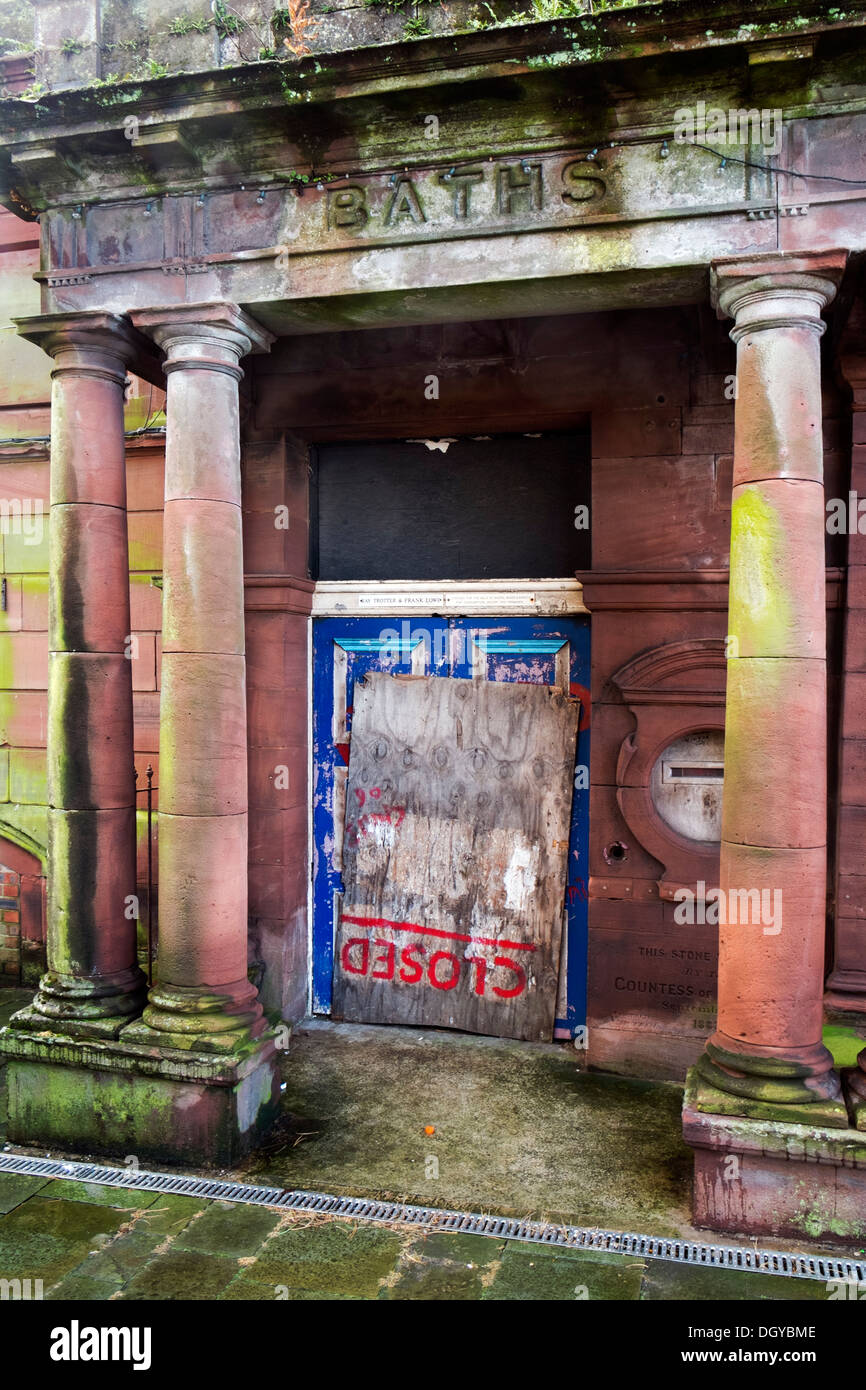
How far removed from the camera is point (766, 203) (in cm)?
451

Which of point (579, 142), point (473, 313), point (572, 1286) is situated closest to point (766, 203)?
point (579, 142)

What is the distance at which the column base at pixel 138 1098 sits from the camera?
506 centimetres

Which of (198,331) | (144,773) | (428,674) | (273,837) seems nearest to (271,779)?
(273,837)

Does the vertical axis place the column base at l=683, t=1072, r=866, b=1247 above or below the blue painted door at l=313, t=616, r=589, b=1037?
below

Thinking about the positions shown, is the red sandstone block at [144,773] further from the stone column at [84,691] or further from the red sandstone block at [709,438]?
the red sandstone block at [709,438]

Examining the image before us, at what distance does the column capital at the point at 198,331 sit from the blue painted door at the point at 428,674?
91.2 inches

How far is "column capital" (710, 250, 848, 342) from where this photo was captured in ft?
14.6

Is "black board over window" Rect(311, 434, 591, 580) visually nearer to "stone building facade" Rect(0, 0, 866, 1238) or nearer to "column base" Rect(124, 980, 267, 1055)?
"stone building facade" Rect(0, 0, 866, 1238)

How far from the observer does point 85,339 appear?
546 cm

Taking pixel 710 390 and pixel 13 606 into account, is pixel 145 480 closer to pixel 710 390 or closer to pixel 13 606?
pixel 13 606

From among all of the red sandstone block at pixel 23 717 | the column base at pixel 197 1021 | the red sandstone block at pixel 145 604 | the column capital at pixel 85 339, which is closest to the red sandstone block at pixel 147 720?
the red sandstone block at pixel 145 604

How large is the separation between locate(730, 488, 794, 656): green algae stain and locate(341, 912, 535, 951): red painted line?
3.01 m

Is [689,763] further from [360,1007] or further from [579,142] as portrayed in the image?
[579,142]

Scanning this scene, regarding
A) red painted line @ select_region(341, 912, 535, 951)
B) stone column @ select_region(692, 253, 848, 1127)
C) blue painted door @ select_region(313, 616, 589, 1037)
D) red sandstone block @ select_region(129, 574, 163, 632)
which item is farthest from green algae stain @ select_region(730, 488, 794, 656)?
red sandstone block @ select_region(129, 574, 163, 632)
